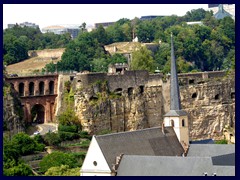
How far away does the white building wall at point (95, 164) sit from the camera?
36.5 meters

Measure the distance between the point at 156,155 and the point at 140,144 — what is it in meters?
0.89

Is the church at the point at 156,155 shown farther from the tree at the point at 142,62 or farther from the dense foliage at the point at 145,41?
the dense foliage at the point at 145,41

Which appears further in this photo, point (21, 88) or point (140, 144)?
point (21, 88)

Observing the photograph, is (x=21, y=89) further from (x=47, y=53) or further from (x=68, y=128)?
(x=47, y=53)

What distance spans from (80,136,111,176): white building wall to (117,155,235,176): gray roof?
2.29 feet

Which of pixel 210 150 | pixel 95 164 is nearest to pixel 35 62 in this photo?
pixel 210 150

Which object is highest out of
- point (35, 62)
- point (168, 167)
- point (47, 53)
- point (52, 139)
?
point (47, 53)

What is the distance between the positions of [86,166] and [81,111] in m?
11.2

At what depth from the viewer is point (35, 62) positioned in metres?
68.4

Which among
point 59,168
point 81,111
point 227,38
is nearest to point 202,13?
point 227,38

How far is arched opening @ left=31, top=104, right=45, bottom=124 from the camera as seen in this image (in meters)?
50.3

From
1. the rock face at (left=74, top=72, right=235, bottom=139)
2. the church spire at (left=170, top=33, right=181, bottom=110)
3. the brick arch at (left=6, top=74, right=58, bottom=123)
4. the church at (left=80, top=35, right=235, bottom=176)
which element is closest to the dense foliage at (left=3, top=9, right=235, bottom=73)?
the rock face at (left=74, top=72, right=235, bottom=139)

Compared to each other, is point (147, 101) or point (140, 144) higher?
point (147, 101)

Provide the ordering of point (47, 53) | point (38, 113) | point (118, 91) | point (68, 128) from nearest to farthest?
point (68, 128), point (118, 91), point (38, 113), point (47, 53)
